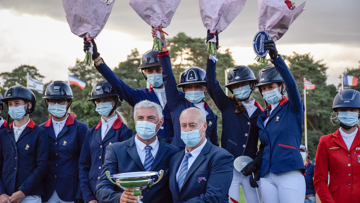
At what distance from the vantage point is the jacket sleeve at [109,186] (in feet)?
14.4

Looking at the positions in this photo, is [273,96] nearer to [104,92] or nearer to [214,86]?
[214,86]

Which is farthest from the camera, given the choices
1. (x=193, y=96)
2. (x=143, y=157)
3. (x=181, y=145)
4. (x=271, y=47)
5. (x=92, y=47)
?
(x=193, y=96)

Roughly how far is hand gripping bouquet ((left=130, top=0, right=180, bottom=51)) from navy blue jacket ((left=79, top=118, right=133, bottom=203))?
1.78m

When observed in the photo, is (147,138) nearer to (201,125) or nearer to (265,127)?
(201,125)

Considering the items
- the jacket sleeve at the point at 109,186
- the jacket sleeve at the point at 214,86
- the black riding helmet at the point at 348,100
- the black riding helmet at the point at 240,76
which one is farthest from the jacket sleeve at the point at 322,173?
the jacket sleeve at the point at 109,186

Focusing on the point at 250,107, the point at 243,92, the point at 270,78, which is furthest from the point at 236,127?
the point at 270,78

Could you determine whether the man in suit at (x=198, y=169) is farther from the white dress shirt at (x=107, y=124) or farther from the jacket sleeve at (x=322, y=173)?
the white dress shirt at (x=107, y=124)

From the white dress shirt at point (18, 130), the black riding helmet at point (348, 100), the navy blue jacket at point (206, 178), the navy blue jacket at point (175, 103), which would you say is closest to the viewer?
the navy blue jacket at point (206, 178)

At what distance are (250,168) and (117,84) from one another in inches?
98.2

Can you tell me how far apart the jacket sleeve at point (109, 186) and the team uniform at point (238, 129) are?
2.03m

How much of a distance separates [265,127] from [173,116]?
4.61 feet

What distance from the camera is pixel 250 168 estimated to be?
18.3 feet

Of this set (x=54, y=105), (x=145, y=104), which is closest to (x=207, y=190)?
(x=145, y=104)

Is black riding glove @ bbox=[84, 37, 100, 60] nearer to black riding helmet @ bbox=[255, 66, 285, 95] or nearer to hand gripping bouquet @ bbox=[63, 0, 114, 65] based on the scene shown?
hand gripping bouquet @ bbox=[63, 0, 114, 65]
